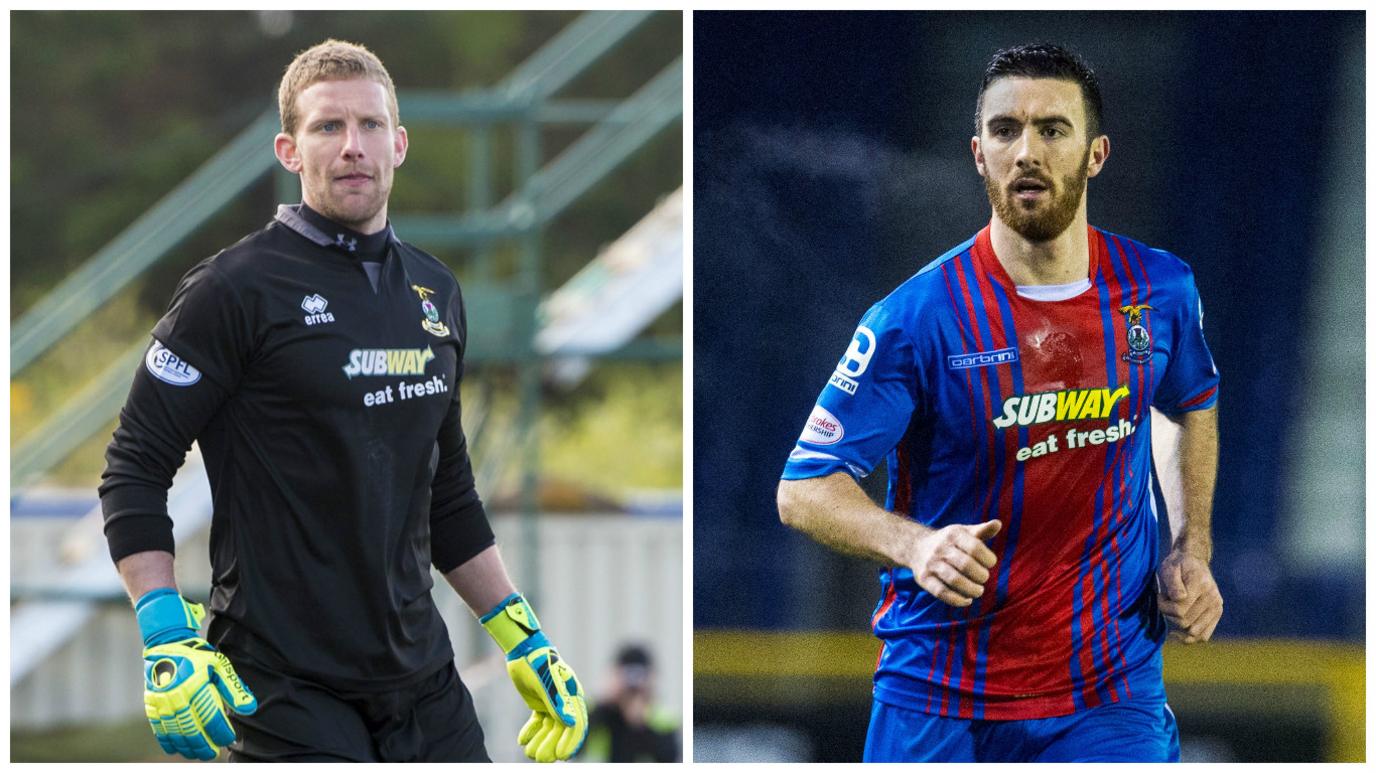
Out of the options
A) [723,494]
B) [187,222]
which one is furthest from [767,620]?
[187,222]

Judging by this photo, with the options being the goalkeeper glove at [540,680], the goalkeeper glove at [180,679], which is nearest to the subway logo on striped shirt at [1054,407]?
the goalkeeper glove at [540,680]

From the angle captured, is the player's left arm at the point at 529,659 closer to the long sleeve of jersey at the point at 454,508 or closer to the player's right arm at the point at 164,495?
the long sleeve of jersey at the point at 454,508

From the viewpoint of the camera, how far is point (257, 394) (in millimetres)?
3836

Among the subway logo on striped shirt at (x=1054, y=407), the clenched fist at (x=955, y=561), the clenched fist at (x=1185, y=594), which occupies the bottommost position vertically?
A: the clenched fist at (x=1185, y=594)

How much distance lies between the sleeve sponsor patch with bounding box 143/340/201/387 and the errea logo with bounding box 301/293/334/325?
0.84 ft

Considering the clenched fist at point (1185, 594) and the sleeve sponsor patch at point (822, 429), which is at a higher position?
the sleeve sponsor patch at point (822, 429)

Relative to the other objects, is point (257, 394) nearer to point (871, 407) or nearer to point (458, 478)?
point (458, 478)

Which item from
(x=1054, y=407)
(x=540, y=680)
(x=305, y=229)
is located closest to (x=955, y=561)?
(x=1054, y=407)

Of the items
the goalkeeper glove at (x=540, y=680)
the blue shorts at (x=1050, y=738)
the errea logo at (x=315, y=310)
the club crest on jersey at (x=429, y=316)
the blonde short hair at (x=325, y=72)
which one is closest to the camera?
the errea logo at (x=315, y=310)

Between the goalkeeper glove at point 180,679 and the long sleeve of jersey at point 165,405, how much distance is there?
0.43 feet

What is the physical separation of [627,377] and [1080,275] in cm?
1196

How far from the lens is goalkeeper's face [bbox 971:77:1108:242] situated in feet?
14.2

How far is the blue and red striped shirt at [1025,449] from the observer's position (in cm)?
426

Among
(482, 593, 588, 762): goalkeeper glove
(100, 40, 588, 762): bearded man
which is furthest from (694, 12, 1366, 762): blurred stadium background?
(100, 40, 588, 762): bearded man
